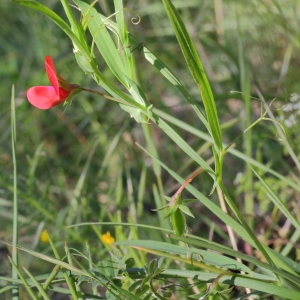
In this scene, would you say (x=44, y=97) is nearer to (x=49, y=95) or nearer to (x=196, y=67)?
(x=49, y=95)

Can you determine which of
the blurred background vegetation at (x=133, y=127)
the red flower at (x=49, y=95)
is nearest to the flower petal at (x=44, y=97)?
the red flower at (x=49, y=95)

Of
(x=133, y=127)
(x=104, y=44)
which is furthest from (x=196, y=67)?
(x=133, y=127)

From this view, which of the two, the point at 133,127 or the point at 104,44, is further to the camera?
the point at 133,127

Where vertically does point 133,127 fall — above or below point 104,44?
below

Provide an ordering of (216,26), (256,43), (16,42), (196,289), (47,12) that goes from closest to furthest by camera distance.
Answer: (47,12), (196,289), (256,43), (216,26), (16,42)

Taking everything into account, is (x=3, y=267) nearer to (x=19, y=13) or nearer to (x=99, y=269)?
(x=99, y=269)

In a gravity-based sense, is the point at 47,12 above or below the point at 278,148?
above

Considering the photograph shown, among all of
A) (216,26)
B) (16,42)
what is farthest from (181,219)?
(16,42)
